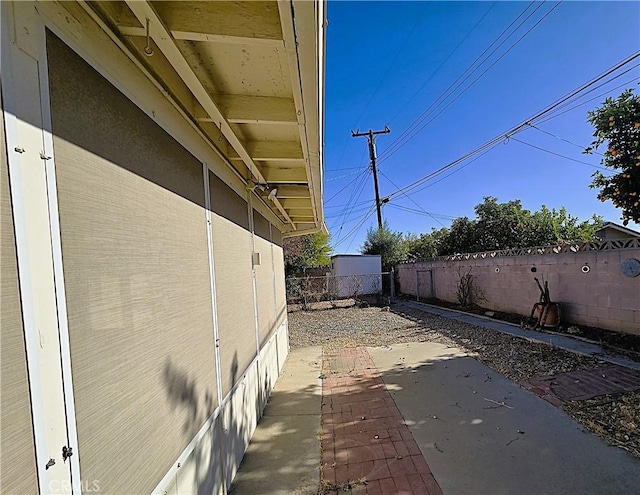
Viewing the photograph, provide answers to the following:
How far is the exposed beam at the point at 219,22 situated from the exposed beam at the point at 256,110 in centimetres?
74

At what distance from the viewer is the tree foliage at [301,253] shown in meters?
15.9

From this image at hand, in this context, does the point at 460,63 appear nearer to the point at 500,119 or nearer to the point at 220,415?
the point at 500,119

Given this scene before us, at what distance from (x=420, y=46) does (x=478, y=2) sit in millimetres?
1482

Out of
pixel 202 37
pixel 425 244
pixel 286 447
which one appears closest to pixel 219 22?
pixel 202 37

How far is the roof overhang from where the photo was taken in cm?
116

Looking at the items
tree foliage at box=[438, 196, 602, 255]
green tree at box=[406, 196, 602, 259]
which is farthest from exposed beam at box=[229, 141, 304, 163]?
tree foliage at box=[438, 196, 602, 255]

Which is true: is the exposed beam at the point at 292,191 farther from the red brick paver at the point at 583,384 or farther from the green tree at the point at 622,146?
the green tree at the point at 622,146

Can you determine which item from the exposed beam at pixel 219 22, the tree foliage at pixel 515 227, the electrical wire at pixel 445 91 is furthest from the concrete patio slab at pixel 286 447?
the tree foliage at pixel 515 227

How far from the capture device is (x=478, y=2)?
6.62m

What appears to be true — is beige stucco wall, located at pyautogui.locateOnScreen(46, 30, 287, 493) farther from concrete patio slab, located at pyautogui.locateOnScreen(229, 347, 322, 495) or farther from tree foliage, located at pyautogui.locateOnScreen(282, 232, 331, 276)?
tree foliage, located at pyautogui.locateOnScreen(282, 232, 331, 276)

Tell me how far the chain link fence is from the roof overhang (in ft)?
33.9

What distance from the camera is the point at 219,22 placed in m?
1.23

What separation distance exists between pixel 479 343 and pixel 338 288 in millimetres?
8649

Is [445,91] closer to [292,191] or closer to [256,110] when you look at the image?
[292,191]
